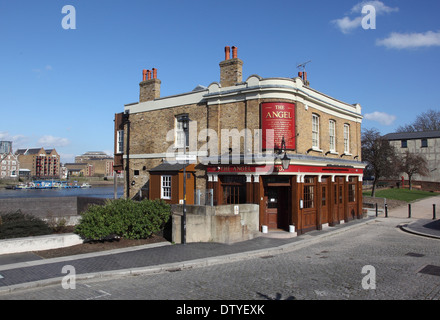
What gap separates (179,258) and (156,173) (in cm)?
900

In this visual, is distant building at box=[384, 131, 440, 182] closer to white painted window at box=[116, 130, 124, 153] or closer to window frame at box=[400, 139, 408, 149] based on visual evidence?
window frame at box=[400, 139, 408, 149]

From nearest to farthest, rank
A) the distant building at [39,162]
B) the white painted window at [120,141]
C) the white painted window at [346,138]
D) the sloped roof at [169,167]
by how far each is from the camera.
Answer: the sloped roof at [169,167], the white painted window at [346,138], the white painted window at [120,141], the distant building at [39,162]

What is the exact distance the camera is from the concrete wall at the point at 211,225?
14.2m

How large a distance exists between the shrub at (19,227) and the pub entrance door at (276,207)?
1044cm

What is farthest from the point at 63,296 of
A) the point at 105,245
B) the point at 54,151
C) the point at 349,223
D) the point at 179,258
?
the point at 54,151

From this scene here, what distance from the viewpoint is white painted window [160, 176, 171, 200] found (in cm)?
1927

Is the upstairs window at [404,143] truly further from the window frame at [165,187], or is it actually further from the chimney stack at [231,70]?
the window frame at [165,187]

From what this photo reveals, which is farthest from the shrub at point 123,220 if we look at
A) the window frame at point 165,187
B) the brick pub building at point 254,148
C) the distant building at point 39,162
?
the distant building at point 39,162

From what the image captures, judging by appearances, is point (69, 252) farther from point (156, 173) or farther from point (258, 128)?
point (258, 128)

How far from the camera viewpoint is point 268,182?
1672 cm

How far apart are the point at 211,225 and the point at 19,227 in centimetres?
819

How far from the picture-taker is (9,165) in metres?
149

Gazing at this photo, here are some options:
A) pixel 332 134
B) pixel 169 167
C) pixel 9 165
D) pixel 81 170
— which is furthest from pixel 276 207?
pixel 81 170

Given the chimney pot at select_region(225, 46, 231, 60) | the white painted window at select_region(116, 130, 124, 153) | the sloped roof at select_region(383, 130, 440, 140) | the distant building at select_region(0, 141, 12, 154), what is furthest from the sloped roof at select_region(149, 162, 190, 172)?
the distant building at select_region(0, 141, 12, 154)
